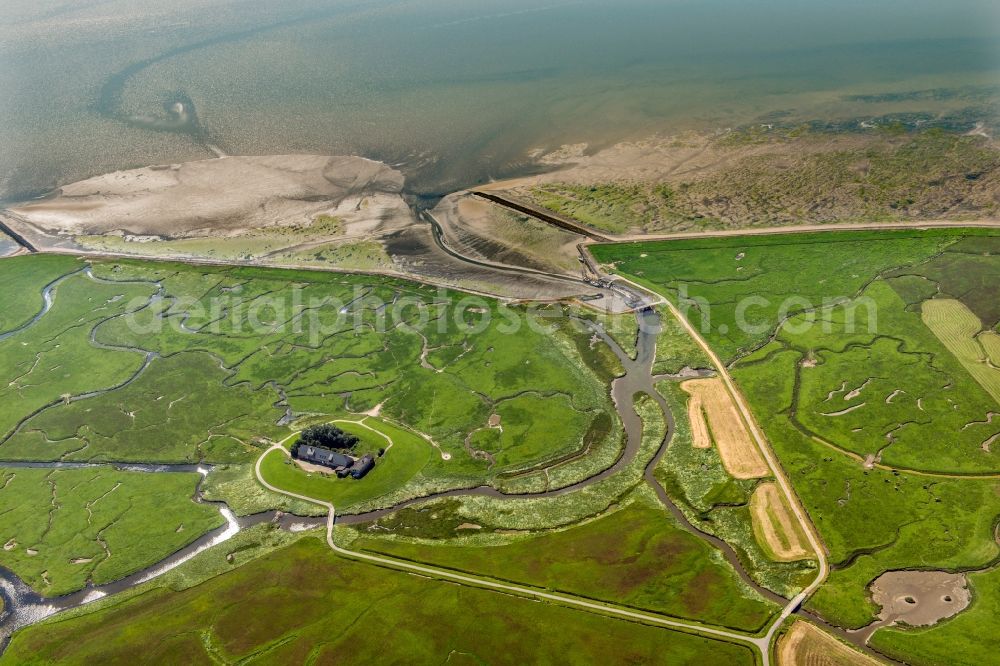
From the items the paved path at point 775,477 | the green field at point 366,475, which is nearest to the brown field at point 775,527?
the paved path at point 775,477

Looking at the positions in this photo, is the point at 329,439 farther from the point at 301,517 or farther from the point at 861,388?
the point at 861,388

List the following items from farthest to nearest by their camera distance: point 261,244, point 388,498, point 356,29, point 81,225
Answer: point 356,29, point 81,225, point 261,244, point 388,498

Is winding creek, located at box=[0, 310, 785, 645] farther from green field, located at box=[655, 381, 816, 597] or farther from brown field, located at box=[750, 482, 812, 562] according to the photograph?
brown field, located at box=[750, 482, 812, 562]

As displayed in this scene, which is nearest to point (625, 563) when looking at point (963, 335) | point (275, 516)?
point (275, 516)

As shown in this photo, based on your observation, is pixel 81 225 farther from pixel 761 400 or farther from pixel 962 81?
pixel 962 81

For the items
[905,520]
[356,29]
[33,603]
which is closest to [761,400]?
[905,520]

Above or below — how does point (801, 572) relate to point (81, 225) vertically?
below

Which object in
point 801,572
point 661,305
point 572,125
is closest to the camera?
point 801,572
